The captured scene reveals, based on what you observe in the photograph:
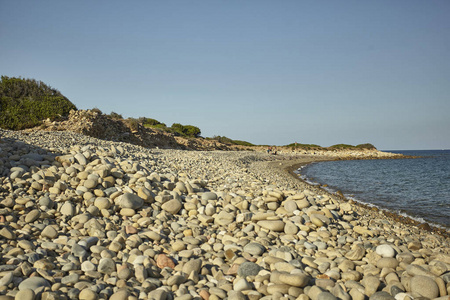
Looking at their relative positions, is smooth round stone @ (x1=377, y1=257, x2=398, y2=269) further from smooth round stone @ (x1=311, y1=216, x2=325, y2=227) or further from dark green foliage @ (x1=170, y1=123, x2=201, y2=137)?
dark green foliage @ (x1=170, y1=123, x2=201, y2=137)

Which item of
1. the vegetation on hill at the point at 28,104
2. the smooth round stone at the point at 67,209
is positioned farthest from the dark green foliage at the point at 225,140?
the smooth round stone at the point at 67,209

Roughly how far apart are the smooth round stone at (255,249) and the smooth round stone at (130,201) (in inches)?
84.2

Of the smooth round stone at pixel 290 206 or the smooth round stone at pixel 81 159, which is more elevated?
the smooth round stone at pixel 81 159

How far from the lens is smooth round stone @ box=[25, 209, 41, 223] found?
4.09 m

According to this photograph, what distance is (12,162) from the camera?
5.55 metres

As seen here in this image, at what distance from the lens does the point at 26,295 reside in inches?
97.0

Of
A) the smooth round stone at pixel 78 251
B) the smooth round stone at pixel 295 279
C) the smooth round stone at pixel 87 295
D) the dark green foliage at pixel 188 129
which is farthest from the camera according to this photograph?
the dark green foliage at pixel 188 129

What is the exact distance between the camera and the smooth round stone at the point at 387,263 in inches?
140

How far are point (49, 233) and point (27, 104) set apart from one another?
1819cm

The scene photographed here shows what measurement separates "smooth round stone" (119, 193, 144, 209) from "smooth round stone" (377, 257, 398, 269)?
3.83 meters

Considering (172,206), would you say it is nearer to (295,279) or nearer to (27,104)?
(295,279)

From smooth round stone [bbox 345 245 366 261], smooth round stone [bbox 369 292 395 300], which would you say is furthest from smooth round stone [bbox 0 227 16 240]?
smooth round stone [bbox 345 245 366 261]

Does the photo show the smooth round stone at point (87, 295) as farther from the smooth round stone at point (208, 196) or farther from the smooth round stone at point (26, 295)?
the smooth round stone at point (208, 196)

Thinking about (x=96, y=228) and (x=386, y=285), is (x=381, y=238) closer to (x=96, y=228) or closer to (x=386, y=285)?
(x=386, y=285)
